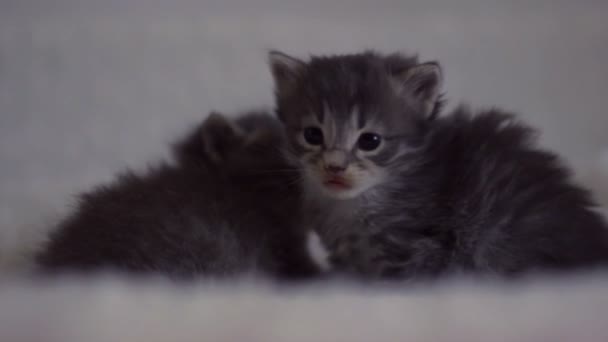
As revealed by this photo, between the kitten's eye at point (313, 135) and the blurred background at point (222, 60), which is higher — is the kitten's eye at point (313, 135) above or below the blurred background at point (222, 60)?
below

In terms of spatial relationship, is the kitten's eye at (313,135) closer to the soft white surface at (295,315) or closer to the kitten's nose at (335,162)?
the kitten's nose at (335,162)

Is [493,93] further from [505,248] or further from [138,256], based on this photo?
[138,256]

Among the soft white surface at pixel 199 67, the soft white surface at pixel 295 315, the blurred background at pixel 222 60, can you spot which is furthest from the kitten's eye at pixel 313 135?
the blurred background at pixel 222 60

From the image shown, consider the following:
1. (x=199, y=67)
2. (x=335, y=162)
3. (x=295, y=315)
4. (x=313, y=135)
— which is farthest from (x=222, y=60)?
(x=295, y=315)

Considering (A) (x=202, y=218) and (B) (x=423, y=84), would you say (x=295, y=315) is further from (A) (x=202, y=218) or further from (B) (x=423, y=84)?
(B) (x=423, y=84)

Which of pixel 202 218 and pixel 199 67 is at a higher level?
pixel 199 67

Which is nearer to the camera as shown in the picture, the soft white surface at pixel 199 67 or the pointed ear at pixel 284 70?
the pointed ear at pixel 284 70
